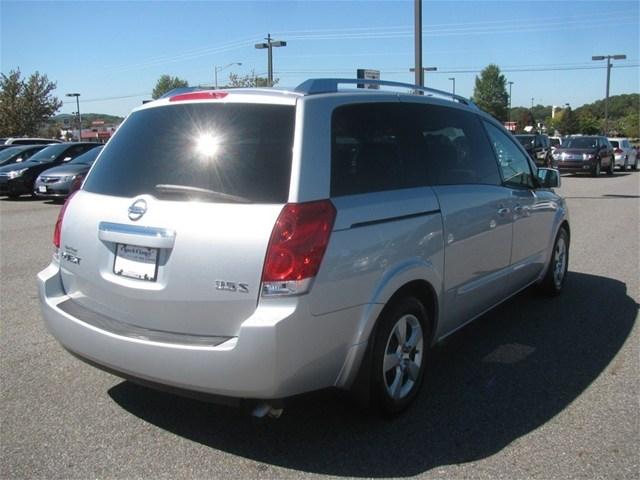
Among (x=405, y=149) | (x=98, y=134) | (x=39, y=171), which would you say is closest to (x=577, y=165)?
(x=39, y=171)

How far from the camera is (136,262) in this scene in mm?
3125

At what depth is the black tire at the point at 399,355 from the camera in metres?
3.31

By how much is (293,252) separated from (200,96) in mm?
1163

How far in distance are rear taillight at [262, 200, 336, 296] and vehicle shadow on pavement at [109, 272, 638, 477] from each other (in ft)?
2.18

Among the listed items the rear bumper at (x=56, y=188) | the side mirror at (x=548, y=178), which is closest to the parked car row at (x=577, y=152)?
the rear bumper at (x=56, y=188)

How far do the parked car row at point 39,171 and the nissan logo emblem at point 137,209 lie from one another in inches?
534

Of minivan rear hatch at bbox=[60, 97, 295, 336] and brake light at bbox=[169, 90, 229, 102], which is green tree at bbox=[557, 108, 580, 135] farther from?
minivan rear hatch at bbox=[60, 97, 295, 336]

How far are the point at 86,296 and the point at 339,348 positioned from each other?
1.46 m

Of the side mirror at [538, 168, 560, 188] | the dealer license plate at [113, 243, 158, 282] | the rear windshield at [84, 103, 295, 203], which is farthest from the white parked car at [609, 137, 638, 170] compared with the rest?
the dealer license plate at [113, 243, 158, 282]

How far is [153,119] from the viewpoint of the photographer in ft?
11.6

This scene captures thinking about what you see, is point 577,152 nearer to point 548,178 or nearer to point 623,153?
point 623,153

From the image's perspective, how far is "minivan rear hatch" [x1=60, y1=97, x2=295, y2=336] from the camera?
2.87 meters

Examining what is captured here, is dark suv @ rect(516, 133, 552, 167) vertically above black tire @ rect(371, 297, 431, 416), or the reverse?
dark suv @ rect(516, 133, 552, 167)

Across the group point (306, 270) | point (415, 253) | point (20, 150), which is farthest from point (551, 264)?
point (20, 150)
